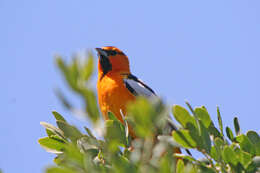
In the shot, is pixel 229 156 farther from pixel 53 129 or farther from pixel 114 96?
pixel 114 96

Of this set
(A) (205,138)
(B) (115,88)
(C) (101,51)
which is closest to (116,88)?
(B) (115,88)

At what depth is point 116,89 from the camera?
4.65 metres

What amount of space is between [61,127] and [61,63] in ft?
6.27

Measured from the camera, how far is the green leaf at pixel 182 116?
2.08 meters

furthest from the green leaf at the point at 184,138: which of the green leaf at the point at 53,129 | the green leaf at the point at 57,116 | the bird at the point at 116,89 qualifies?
the bird at the point at 116,89

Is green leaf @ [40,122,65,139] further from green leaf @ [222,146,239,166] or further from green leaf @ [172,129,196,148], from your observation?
green leaf @ [222,146,239,166]

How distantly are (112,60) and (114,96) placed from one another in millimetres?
1548

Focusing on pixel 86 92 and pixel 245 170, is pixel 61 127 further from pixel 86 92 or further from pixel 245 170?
pixel 86 92

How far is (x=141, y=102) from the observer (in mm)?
896

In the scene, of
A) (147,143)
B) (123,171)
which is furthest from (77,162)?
(147,143)

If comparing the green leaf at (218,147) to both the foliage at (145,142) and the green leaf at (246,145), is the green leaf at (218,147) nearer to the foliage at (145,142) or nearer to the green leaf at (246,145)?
the foliage at (145,142)

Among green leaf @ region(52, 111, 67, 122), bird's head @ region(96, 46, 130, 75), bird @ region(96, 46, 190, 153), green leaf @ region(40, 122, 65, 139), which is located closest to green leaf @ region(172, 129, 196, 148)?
green leaf @ region(40, 122, 65, 139)

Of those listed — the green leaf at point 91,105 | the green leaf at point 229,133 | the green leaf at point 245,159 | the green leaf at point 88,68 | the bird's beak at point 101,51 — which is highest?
the bird's beak at point 101,51

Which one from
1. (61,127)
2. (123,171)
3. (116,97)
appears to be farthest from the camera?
(116,97)
